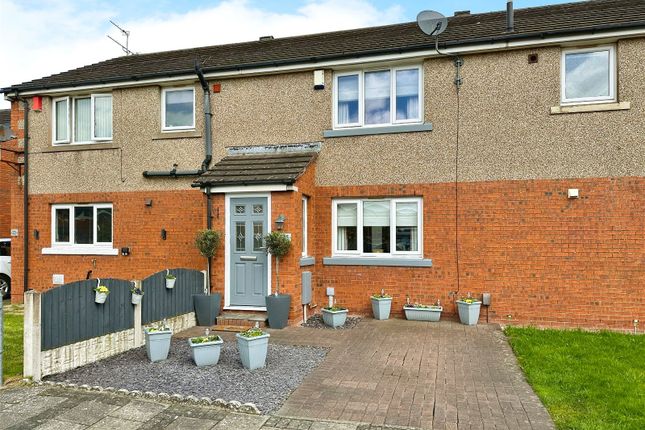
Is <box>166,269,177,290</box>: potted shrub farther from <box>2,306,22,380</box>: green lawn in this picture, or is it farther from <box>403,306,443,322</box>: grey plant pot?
<box>403,306,443,322</box>: grey plant pot

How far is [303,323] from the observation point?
9.11 meters

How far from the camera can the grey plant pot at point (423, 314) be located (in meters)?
9.09

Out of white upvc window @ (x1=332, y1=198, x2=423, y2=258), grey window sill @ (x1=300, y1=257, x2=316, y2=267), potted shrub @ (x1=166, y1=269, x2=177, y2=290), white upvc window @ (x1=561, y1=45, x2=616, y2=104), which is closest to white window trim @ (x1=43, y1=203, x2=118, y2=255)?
potted shrub @ (x1=166, y1=269, x2=177, y2=290)

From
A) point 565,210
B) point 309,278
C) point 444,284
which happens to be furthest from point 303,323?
point 565,210

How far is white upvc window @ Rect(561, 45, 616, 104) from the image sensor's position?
28.3 ft

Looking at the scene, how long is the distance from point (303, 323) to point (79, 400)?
461 centimetres

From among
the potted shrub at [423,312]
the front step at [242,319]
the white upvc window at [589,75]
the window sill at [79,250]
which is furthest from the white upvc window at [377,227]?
the window sill at [79,250]

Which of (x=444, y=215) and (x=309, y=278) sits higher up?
(x=444, y=215)

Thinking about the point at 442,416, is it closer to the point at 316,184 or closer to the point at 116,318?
the point at 116,318

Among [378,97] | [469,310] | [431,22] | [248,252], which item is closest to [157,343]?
[248,252]

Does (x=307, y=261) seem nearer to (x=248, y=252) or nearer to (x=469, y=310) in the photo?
(x=248, y=252)

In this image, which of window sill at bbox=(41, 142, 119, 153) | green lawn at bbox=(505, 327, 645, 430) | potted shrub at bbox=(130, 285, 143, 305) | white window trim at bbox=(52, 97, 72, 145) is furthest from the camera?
white window trim at bbox=(52, 97, 72, 145)

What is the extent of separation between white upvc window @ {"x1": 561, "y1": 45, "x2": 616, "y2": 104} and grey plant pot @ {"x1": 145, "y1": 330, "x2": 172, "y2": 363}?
8.02 meters

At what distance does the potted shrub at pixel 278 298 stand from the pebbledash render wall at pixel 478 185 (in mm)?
260
